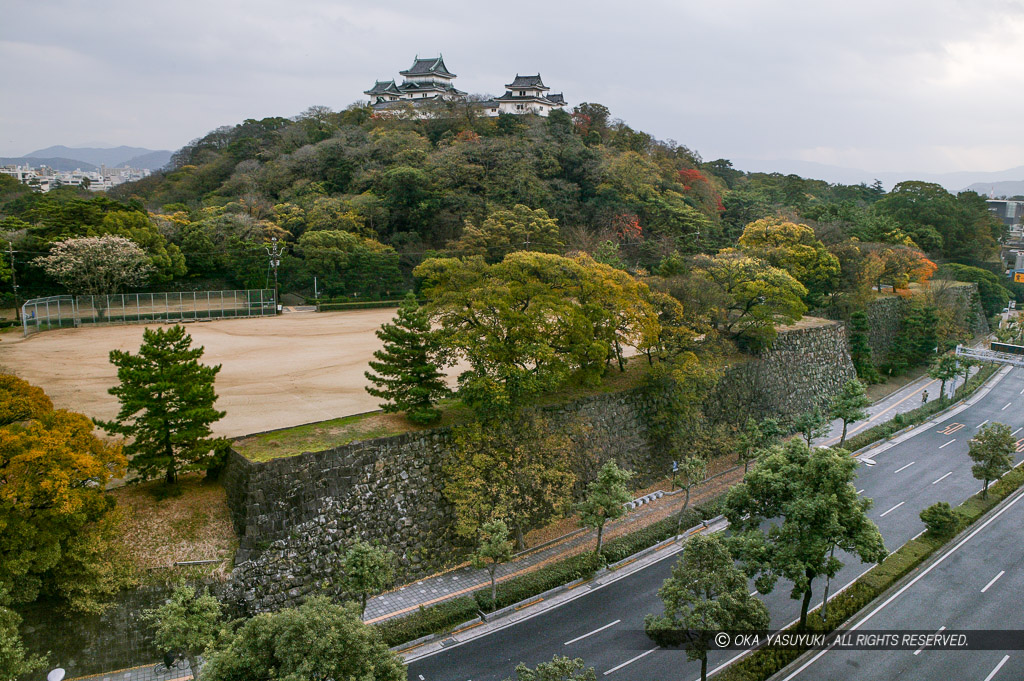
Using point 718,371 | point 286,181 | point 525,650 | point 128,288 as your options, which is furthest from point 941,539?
point 286,181

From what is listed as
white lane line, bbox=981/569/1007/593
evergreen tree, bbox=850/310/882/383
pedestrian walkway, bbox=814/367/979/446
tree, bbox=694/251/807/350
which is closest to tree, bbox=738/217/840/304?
evergreen tree, bbox=850/310/882/383

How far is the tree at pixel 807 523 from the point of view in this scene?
13258mm

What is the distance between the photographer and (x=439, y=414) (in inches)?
731

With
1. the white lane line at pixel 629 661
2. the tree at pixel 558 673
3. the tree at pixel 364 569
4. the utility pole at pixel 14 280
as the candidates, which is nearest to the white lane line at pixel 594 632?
the white lane line at pixel 629 661

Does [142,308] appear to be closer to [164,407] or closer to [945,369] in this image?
[164,407]

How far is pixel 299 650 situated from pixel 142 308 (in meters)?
29.3

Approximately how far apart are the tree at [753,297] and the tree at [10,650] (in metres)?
22.9

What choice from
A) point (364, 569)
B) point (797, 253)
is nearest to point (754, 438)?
point (364, 569)

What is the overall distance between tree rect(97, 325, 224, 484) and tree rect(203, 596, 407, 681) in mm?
6997

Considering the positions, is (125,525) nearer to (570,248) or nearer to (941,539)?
(941,539)

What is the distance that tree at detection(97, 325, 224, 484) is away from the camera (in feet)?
51.0

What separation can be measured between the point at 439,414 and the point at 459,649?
6.37 meters

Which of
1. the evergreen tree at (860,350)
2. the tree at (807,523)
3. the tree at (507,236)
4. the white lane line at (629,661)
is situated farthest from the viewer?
the tree at (507,236)

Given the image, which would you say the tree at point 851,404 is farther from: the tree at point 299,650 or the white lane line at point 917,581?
the tree at point 299,650
